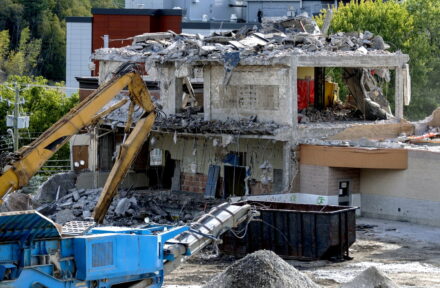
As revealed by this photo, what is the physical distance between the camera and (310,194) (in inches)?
1403

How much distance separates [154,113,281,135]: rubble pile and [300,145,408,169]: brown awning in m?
1.73

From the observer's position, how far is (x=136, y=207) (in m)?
36.9

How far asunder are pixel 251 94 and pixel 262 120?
102 centimetres

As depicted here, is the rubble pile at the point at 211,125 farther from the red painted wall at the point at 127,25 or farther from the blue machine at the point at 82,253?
the red painted wall at the point at 127,25

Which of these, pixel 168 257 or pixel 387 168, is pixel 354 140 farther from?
pixel 168 257

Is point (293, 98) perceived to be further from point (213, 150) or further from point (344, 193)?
point (213, 150)

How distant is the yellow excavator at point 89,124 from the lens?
92.4ft

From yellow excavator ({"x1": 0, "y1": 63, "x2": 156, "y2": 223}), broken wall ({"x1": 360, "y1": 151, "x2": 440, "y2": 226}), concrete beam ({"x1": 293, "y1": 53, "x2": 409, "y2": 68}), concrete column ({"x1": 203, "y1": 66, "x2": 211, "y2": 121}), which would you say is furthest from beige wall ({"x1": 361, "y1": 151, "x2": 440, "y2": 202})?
yellow excavator ({"x1": 0, "y1": 63, "x2": 156, "y2": 223})

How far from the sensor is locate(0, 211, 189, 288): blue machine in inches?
766

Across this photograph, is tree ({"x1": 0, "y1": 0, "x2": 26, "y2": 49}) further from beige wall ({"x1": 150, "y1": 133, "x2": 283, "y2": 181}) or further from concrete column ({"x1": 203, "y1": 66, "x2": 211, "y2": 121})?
concrete column ({"x1": 203, "y1": 66, "x2": 211, "y2": 121})

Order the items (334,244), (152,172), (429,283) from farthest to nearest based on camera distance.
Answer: (152,172) < (334,244) < (429,283)

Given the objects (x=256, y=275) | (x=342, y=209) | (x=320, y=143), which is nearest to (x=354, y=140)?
(x=320, y=143)

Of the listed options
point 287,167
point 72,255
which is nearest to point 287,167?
point 287,167

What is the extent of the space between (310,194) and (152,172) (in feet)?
30.2
